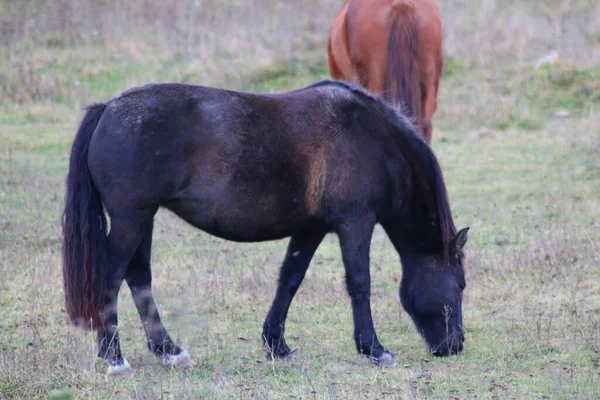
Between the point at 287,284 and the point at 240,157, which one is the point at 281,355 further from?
the point at 240,157

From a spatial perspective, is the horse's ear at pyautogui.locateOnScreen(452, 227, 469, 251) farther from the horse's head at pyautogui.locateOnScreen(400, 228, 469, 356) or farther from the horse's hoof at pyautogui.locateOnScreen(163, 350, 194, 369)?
the horse's hoof at pyautogui.locateOnScreen(163, 350, 194, 369)

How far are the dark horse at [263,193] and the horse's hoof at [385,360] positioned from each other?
1 cm

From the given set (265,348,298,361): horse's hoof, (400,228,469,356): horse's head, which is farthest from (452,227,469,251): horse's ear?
(265,348,298,361): horse's hoof

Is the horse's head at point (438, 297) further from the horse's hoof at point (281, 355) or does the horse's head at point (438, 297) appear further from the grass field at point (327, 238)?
the horse's hoof at point (281, 355)

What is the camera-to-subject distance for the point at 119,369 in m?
4.73

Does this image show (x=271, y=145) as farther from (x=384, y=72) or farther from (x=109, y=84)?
(x=109, y=84)

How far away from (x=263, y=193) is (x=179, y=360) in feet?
3.55

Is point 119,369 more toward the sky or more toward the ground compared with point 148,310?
more toward the ground

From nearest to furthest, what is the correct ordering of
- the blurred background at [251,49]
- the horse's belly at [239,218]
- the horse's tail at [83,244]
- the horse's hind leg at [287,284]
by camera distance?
the horse's tail at [83,244]
the horse's belly at [239,218]
the horse's hind leg at [287,284]
the blurred background at [251,49]

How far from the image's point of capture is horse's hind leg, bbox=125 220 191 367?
5.07 meters

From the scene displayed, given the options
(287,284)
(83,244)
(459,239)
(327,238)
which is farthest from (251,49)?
(83,244)

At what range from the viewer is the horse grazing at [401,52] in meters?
7.89

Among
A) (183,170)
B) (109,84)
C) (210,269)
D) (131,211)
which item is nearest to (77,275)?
(131,211)

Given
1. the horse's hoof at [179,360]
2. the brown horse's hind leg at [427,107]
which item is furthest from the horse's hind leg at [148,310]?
the brown horse's hind leg at [427,107]
